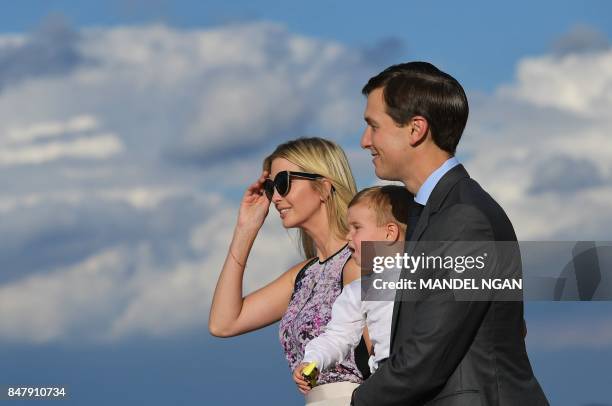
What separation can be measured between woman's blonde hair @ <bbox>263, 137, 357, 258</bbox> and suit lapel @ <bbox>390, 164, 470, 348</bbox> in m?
2.55

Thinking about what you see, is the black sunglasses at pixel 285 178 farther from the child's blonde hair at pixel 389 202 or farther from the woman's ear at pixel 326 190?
the child's blonde hair at pixel 389 202

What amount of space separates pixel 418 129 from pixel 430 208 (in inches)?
18.1

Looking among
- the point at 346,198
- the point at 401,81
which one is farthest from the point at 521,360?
the point at 346,198

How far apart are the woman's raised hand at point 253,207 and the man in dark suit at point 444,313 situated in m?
3.31

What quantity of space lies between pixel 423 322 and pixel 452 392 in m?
0.37

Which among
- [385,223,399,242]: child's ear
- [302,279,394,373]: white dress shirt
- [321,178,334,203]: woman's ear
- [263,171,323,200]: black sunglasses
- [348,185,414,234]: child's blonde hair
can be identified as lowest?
[302,279,394,373]: white dress shirt

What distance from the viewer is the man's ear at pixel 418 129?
5.38m

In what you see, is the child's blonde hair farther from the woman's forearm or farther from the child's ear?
the woman's forearm

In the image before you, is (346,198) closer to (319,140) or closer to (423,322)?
(319,140)

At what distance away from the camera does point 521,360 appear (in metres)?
5.09

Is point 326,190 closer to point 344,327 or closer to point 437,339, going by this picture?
point 344,327

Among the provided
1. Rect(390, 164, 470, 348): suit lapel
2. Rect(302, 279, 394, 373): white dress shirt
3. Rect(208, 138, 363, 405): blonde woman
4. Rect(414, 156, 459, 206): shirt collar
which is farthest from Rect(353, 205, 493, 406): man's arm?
Rect(208, 138, 363, 405): blonde woman

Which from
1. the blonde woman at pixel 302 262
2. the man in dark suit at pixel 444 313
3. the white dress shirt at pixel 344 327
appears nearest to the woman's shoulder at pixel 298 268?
the blonde woman at pixel 302 262

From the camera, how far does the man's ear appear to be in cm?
538
